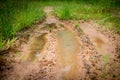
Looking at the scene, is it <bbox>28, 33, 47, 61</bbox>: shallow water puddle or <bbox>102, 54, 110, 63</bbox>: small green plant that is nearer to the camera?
<bbox>102, 54, 110, 63</bbox>: small green plant

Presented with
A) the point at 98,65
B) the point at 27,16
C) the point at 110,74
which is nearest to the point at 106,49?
the point at 98,65

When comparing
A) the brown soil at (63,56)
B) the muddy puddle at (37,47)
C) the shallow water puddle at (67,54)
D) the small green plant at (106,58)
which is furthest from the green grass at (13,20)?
the small green plant at (106,58)

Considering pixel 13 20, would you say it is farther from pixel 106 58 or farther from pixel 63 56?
pixel 106 58

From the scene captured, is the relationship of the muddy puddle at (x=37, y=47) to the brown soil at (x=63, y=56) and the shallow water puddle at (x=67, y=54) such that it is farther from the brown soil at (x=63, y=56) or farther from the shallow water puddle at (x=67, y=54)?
the shallow water puddle at (x=67, y=54)

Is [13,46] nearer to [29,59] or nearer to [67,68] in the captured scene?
[29,59]

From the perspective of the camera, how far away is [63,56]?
232 inches

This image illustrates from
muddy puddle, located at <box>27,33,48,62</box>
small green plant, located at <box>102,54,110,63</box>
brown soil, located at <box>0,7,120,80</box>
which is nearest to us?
brown soil, located at <box>0,7,120,80</box>

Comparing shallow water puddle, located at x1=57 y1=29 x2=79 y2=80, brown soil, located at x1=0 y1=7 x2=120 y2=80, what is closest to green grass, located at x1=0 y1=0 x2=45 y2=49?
brown soil, located at x1=0 y1=7 x2=120 y2=80

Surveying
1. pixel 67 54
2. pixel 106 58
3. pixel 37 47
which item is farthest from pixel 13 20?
pixel 106 58

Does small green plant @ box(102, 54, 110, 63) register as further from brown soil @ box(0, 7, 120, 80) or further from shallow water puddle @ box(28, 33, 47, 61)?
shallow water puddle @ box(28, 33, 47, 61)

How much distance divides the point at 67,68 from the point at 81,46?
1.67m

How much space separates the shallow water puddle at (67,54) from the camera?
4850 mm

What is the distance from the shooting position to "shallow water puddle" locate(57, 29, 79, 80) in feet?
15.9

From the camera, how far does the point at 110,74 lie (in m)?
4.78
